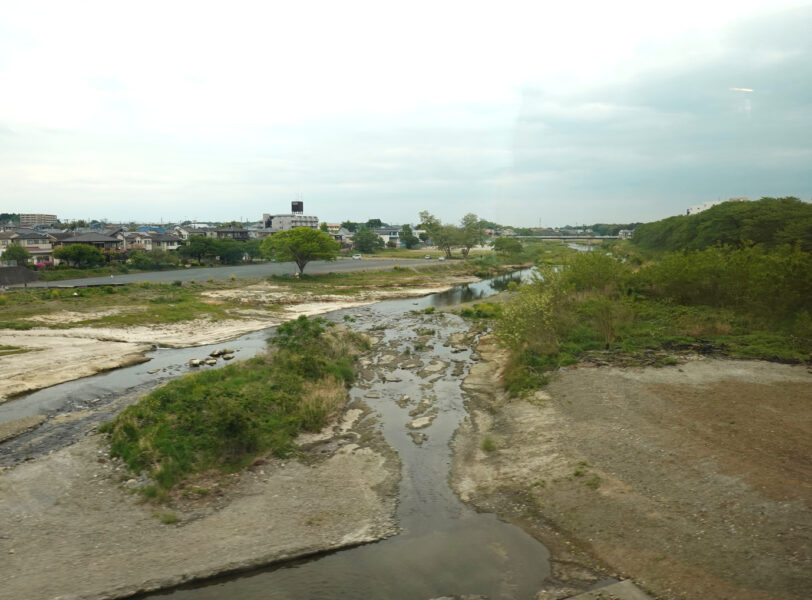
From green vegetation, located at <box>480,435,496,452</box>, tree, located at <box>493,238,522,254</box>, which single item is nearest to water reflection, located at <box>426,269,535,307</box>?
tree, located at <box>493,238,522,254</box>

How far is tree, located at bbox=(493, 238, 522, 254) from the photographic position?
105 metres

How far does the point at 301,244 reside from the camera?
66000mm

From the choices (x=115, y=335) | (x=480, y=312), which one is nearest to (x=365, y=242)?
(x=480, y=312)

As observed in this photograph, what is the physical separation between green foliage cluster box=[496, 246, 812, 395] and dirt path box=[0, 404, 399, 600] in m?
9.86

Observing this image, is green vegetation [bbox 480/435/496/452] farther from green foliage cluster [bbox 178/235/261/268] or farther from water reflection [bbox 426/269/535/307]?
green foliage cluster [bbox 178/235/261/268]

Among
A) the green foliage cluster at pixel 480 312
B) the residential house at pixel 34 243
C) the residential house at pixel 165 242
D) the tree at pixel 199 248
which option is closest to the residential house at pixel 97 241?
the residential house at pixel 34 243

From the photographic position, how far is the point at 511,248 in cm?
10606

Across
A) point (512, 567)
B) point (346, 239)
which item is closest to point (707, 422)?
point (512, 567)

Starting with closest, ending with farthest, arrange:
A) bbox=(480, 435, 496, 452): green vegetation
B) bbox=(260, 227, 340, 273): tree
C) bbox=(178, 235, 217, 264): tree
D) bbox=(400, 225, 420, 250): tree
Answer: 1. bbox=(480, 435, 496, 452): green vegetation
2. bbox=(260, 227, 340, 273): tree
3. bbox=(178, 235, 217, 264): tree
4. bbox=(400, 225, 420, 250): tree

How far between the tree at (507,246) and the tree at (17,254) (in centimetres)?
8269

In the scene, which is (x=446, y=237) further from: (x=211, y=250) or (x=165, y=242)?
(x=165, y=242)

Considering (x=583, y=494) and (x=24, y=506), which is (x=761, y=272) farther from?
(x=24, y=506)

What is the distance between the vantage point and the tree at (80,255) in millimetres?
67438

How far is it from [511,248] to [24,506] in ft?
330
